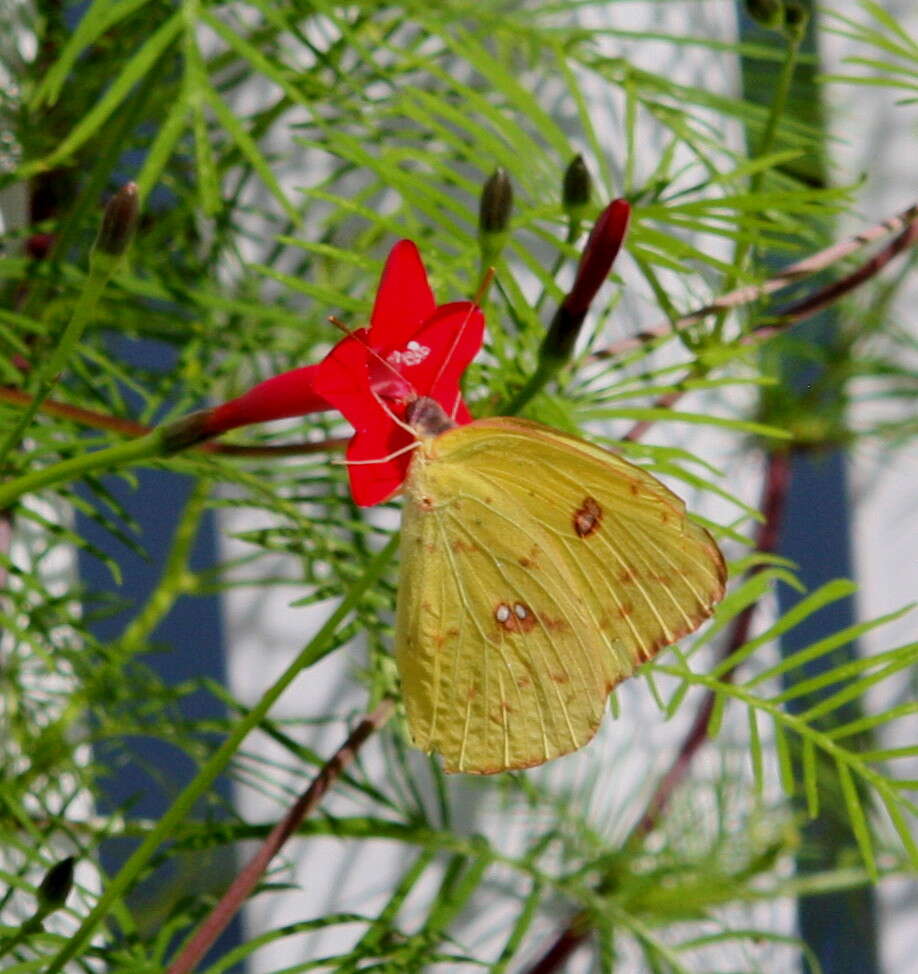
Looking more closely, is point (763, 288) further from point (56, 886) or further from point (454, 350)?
point (56, 886)

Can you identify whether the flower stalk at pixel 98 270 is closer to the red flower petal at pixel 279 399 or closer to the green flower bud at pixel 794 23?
the red flower petal at pixel 279 399

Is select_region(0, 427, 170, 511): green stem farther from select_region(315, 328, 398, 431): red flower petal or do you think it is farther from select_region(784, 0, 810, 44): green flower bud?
select_region(784, 0, 810, 44): green flower bud

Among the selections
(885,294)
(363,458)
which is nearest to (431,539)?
(363,458)

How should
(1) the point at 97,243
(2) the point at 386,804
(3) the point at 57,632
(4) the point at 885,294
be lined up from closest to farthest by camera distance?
(1) the point at 97,243, (2) the point at 386,804, (3) the point at 57,632, (4) the point at 885,294

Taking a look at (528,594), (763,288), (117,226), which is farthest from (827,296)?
(117,226)

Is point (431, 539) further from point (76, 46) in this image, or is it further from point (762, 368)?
point (762, 368)

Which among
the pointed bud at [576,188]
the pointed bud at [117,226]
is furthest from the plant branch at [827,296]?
the pointed bud at [117,226]
